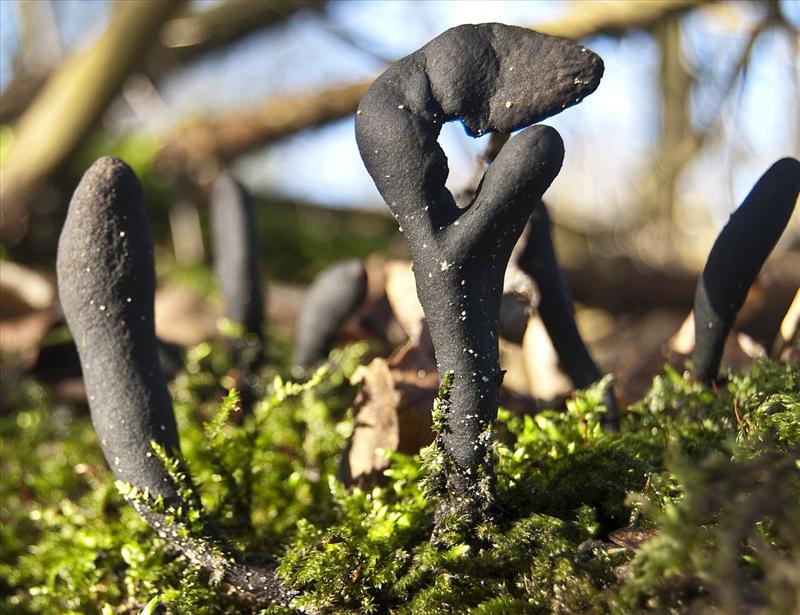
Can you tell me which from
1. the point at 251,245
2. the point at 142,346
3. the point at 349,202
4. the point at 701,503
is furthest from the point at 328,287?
the point at 349,202

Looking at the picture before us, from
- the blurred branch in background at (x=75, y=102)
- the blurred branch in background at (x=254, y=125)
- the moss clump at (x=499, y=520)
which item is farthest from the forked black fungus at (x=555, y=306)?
the blurred branch in background at (x=254, y=125)

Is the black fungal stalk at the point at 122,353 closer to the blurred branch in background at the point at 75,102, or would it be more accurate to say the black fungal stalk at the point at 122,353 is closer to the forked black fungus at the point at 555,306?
the forked black fungus at the point at 555,306

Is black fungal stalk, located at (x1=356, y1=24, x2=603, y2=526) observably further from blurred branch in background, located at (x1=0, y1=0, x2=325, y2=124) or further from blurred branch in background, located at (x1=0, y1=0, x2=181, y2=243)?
blurred branch in background, located at (x1=0, y1=0, x2=325, y2=124)

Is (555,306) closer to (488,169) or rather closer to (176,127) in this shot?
(488,169)

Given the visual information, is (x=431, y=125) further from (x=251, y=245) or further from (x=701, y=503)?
(x=251, y=245)

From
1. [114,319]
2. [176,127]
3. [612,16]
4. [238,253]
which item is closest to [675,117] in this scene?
[612,16]

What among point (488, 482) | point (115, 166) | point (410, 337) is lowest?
point (410, 337)

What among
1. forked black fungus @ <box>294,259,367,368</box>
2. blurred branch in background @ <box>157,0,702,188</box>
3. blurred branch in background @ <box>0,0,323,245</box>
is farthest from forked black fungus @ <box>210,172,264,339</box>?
blurred branch in background @ <box>157,0,702,188</box>
